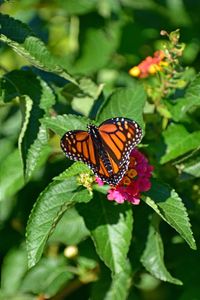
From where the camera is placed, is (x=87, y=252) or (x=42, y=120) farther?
(x=87, y=252)

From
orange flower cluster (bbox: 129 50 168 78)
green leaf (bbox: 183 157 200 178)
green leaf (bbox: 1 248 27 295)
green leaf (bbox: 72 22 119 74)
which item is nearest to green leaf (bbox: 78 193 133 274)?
green leaf (bbox: 183 157 200 178)

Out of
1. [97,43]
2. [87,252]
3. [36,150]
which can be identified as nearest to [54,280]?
[87,252]

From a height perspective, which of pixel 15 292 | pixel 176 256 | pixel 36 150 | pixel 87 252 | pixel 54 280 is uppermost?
pixel 36 150

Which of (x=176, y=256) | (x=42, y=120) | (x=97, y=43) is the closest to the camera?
(x=42, y=120)

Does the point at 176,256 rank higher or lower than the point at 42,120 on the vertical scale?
lower

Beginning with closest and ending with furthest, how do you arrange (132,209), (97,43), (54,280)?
(132,209) → (54,280) → (97,43)

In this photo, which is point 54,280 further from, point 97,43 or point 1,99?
point 97,43

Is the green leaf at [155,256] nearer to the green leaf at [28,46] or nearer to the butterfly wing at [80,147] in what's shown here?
the butterfly wing at [80,147]
